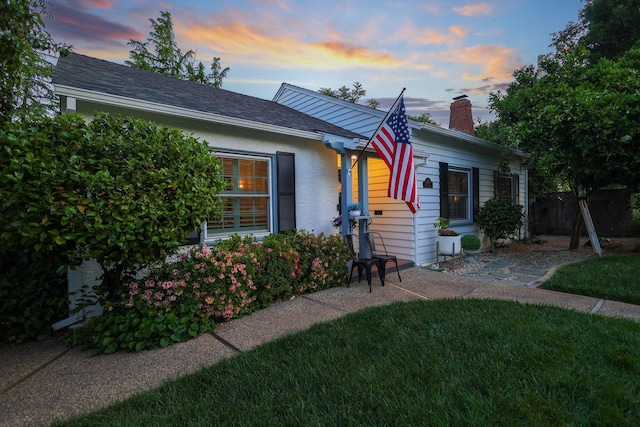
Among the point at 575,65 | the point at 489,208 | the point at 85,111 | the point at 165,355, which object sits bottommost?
the point at 165,355

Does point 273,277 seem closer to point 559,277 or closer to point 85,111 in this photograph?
point 85,111

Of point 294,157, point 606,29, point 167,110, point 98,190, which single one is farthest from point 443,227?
point 606,29

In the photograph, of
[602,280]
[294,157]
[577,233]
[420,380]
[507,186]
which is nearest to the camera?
[420,380]

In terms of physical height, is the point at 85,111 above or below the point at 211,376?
above

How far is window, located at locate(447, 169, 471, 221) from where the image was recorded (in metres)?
7.77

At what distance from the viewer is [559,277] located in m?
5.08

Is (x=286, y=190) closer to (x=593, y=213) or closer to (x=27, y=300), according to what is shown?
(x=27, y=300)

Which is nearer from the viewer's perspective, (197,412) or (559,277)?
(197,412)

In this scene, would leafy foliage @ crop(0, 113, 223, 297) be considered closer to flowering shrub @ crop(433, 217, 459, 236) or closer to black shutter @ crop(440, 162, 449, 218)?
flowering shrub @ crop(433, 217, 459, 236)

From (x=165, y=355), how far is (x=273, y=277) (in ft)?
5.22

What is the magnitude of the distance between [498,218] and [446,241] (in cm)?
213

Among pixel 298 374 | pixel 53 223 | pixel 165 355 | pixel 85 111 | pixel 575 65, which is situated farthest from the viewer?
pixel 575 65

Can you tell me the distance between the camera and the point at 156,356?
2.87 m

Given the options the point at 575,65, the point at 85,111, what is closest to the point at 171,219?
the point at 85,111
